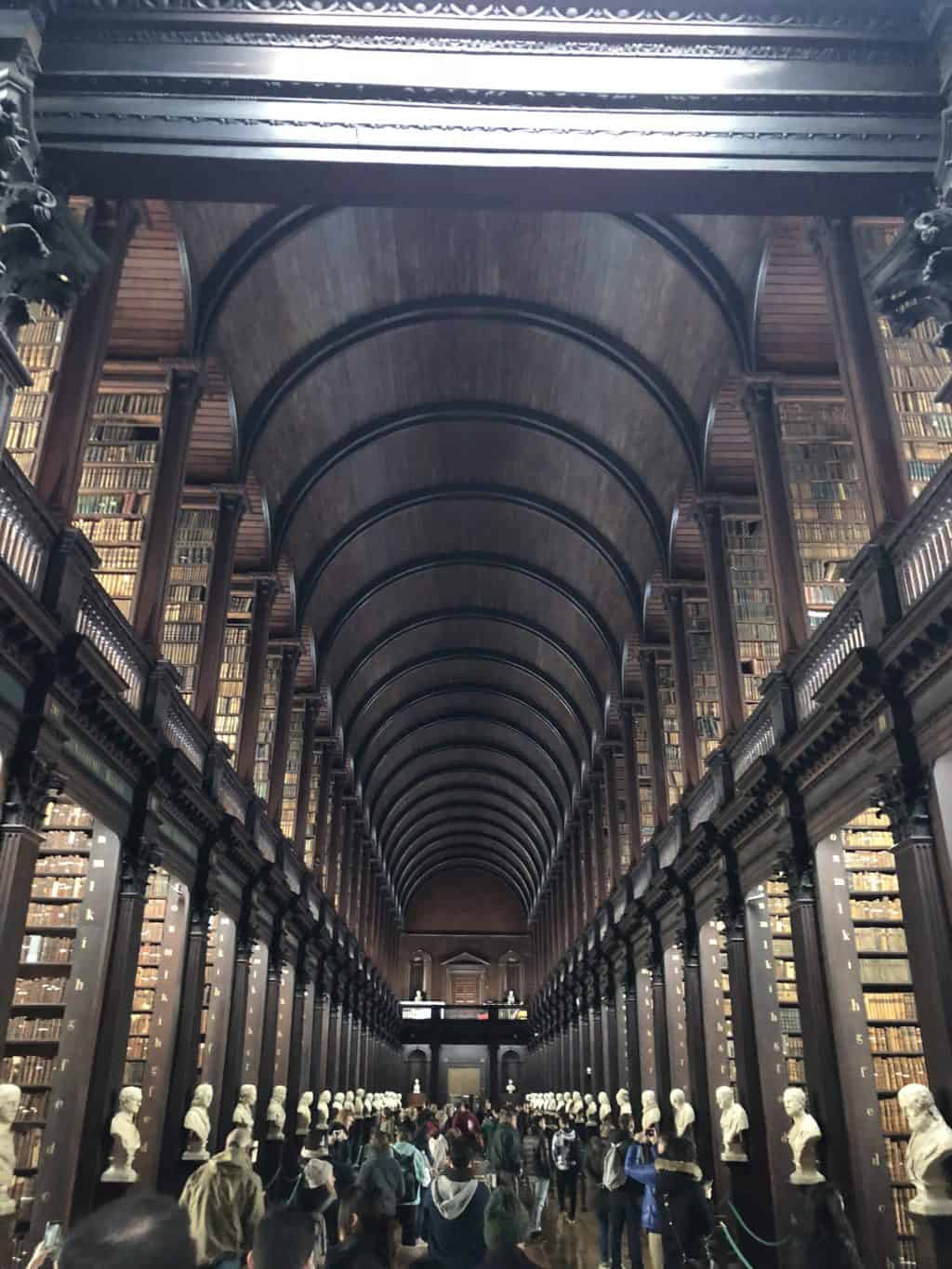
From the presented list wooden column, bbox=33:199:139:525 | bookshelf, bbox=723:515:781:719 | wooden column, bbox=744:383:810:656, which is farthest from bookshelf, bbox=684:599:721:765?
wooden column, bbox=33:199:139:525

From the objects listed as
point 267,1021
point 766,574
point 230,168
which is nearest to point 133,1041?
point 267,1021

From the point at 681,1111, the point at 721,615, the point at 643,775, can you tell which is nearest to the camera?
the point at 681,1111

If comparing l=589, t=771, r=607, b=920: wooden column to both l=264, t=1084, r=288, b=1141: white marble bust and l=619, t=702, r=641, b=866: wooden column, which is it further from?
l=264, t=1084, r=288, b=1141: white marble bust

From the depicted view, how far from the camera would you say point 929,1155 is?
5.15 meters

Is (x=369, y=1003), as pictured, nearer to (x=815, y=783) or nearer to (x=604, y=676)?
(x=604, y=676)

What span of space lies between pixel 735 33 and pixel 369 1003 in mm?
24584

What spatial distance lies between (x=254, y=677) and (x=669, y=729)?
681 cm

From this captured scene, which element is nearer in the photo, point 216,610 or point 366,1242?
point 366,1242

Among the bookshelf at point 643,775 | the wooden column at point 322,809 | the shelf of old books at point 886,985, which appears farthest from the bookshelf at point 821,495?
the wooden column at point 322,809

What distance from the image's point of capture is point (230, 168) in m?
5.17

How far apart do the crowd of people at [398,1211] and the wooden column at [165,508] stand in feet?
13.7

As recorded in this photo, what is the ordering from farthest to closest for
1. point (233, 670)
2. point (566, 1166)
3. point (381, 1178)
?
point (233, 670)
point (566, 1166)
point (381, 1178)

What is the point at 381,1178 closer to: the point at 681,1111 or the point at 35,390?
the point at 35,390

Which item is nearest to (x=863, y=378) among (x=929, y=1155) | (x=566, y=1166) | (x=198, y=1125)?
(x=929, y=1155)
